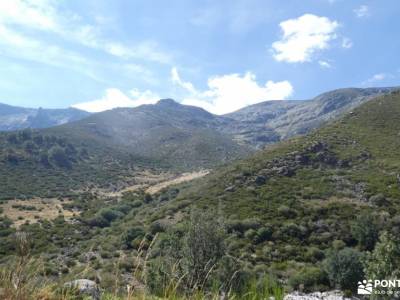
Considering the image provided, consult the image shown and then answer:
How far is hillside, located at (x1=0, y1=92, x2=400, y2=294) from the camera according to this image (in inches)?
1034

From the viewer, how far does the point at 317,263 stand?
99.0ft

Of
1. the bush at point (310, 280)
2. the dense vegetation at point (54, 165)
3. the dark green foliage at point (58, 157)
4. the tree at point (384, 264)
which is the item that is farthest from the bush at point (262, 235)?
the dark green foliage at point (58, 157)

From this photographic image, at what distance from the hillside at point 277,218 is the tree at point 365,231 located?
0.08 metres

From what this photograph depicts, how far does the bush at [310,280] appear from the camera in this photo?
25781mm

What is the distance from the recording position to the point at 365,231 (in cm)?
3234

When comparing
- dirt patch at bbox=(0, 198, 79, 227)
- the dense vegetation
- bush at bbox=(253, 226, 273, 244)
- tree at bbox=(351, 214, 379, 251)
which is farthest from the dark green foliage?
tree at bbox=(351, 214, 379, 251)

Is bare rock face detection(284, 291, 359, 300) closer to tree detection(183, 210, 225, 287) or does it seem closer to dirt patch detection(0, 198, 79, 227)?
tree detection(183, 210, 225, 287)

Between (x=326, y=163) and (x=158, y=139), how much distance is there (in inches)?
5065

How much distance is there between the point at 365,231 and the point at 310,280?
869 centimetres

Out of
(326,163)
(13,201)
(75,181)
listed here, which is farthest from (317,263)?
(75,181)

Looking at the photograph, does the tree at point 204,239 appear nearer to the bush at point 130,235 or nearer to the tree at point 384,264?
the tree at point 384,264

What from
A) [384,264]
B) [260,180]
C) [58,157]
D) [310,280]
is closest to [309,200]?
[260,180]

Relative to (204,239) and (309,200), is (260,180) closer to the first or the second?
(309,200)

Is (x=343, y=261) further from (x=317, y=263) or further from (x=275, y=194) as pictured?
(x=275, y=194)
